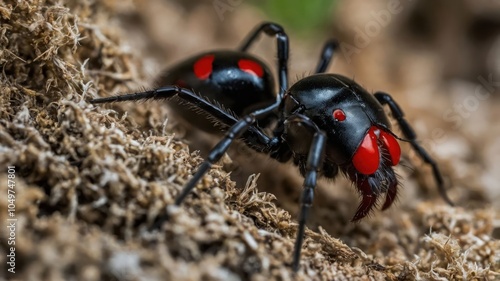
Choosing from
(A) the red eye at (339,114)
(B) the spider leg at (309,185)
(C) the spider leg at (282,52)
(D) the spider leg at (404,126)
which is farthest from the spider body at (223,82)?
(B) the spider leg at (309,185)

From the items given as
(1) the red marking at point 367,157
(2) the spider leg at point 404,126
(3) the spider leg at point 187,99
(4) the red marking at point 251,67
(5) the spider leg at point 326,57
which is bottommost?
(3) the spider leg at point 187,99

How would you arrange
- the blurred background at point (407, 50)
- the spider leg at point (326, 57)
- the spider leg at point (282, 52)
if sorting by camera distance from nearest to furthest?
1. the spider leg at point (282, 52)
2. the spider leg at point (326, 57)
3. the blurred background at point (407, 50)

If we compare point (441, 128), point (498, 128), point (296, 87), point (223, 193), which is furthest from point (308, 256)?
point (498, 128)

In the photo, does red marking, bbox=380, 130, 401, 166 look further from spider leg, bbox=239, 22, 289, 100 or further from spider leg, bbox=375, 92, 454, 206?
spider leg, bbox=239, 22, 289, 100

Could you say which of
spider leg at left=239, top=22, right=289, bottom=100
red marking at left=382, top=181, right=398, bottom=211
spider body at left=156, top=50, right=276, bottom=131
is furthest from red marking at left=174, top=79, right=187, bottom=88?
red marking at left=382, top=181, right=398, bottom=211

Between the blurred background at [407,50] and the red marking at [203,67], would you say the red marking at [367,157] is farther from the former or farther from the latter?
the red marking at [203,67]

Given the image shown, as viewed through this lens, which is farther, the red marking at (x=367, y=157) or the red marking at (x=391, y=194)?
the red marking at (x=391, y=194)

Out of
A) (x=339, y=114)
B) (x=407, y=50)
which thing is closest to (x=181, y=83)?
(x=339, y=114)
